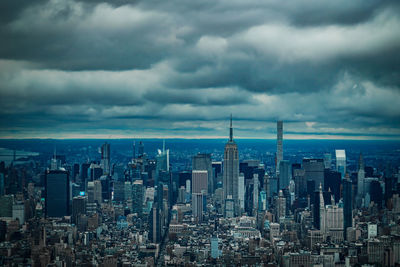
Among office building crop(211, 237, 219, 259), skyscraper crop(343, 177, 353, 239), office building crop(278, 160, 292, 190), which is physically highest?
office building crop(278, 160, 292, 190)

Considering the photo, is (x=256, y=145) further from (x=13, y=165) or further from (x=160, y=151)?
(x=13, y=165)

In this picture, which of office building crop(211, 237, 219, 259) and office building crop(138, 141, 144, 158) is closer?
office building crop(211, 237, 219, 259)

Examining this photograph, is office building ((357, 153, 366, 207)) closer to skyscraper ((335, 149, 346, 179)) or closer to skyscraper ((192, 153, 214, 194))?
skyscraper ((335, 149, 346, 179))

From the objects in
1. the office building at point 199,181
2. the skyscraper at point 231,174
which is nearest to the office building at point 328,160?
the skyscraper at point 231,174

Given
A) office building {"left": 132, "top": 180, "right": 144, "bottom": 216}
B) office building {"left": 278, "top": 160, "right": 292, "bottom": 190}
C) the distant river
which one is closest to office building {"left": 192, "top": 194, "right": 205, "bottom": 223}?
office building {"left": 132, "top": 180, "right": 144, "bottom": 216}

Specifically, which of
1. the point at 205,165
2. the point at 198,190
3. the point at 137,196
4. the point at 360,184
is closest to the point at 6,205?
the point at 137,196

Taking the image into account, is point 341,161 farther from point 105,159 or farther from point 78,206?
point 78,206
